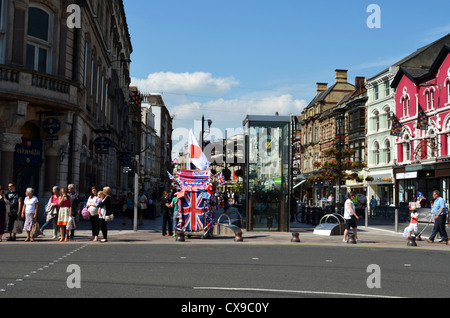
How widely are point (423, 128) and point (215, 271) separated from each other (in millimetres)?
34544

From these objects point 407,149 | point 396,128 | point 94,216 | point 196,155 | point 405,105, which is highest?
point 405,105

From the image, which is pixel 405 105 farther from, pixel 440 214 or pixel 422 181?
pixel 440 214

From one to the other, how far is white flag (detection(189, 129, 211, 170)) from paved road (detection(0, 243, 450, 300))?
3422 mm

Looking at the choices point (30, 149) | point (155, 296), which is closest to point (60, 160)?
point (30, 149)

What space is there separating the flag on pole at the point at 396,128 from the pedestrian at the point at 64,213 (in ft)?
110

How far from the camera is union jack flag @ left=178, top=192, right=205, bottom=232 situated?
1759cm

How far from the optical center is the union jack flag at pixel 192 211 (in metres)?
17.6

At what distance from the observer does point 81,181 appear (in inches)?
1096

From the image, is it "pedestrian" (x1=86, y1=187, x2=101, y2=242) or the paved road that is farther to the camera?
"pedestrian" (x1=86, y1=187, x2=101, y2=242)

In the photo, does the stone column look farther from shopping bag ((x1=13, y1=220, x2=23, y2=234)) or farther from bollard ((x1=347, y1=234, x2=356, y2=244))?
bollard ((x1=347, y1=234, x2=356, y2=244))

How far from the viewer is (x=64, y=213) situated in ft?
54.9

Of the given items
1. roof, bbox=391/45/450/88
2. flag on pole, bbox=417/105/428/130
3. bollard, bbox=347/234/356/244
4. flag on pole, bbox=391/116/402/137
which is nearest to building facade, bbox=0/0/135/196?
bollard, bbox=347/234/356/244

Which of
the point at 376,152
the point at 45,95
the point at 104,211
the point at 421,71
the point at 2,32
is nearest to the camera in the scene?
the point at 104,211

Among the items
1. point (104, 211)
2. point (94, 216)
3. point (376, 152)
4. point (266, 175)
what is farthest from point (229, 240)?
point (376, 152)
